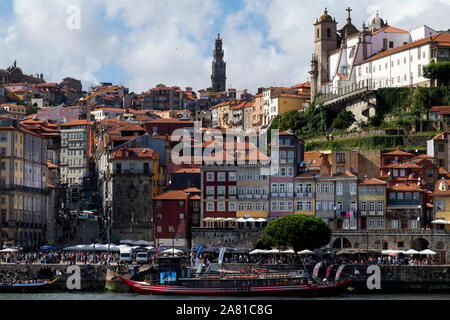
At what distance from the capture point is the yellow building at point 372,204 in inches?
3049

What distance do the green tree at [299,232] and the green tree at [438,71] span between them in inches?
1516

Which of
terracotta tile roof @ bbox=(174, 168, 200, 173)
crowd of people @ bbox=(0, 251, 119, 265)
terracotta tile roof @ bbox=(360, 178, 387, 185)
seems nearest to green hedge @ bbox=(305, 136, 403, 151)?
terracotta tile roof @ bbox=(360, 178, 387, 185)

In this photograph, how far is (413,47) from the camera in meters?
105

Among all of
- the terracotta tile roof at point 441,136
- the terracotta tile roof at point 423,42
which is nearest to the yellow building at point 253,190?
the terracotta tile roof at point 441,136

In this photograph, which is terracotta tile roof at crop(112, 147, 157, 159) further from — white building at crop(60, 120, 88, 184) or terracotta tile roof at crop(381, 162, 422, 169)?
white building at crop(60, 120, 88, 184)

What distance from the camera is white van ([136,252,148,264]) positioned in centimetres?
6644

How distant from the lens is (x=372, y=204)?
7788 cm

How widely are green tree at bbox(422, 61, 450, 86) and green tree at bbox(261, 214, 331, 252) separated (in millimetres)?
38499

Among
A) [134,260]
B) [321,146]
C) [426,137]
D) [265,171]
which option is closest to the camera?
[134,260]

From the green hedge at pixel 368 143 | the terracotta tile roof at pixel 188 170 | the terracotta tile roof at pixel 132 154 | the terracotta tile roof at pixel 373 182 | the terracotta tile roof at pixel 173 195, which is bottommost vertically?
the terracotta tile roof at pixel 173 195

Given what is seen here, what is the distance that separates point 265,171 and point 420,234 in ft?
51.4

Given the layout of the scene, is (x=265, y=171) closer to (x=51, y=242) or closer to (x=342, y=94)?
(x=51, y=242)

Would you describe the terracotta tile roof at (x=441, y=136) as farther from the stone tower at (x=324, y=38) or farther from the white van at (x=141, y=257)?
the white van at (x=141, y=257)
